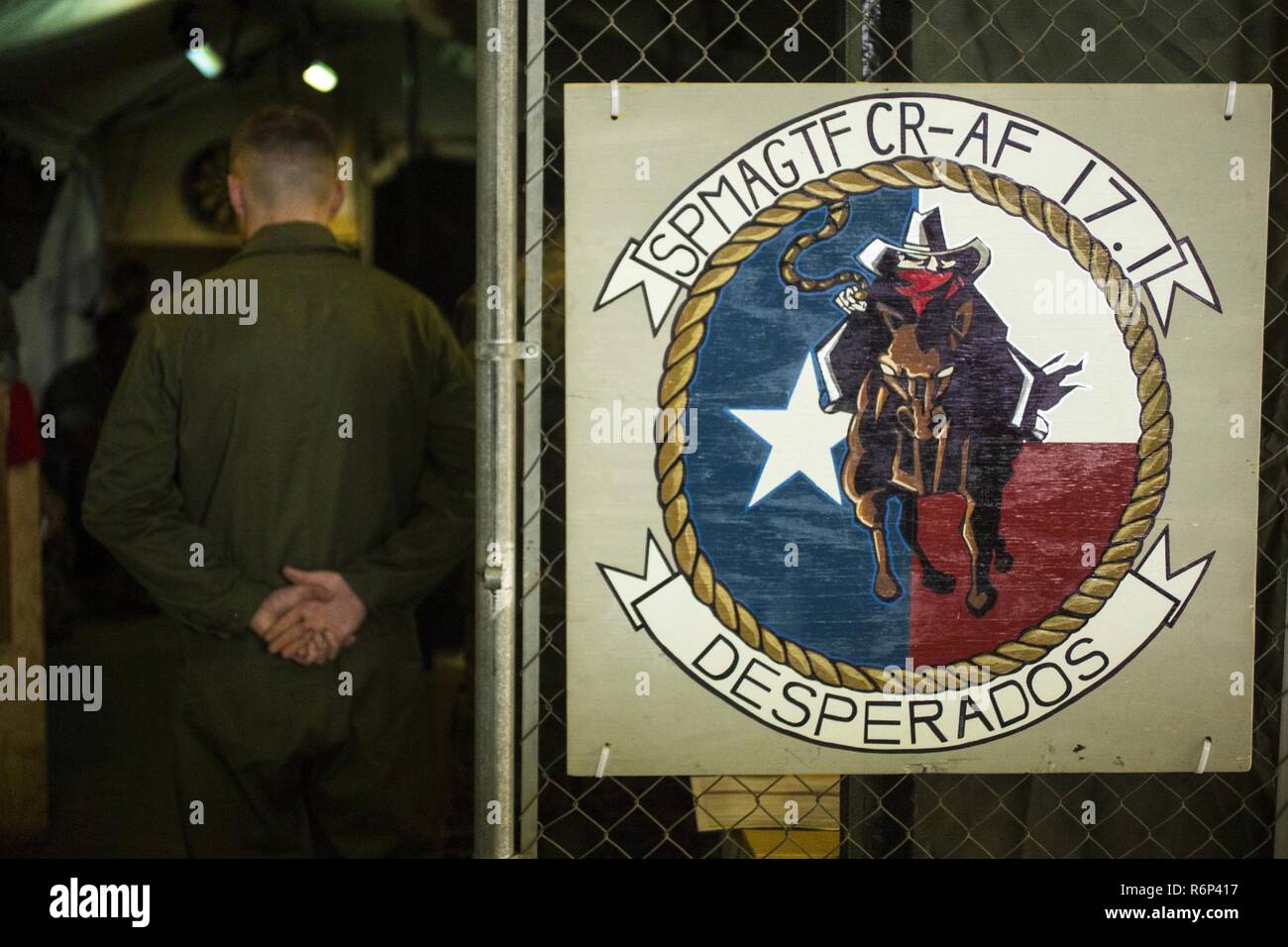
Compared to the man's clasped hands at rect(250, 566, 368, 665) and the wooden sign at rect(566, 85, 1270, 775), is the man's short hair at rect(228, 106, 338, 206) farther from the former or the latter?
the man's clasped hands at rect(250, 566, 368, 665)

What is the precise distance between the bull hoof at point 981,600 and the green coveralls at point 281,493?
3.35 ft

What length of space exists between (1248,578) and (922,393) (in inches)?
28.7

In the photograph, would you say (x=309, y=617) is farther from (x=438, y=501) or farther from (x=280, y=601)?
(x=438, y=501)

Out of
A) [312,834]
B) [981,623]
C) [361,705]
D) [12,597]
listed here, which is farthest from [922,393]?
[12,597]

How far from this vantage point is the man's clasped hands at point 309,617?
6.86ft

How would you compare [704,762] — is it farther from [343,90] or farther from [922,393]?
[343,90]

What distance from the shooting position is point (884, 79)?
2121 millimetres

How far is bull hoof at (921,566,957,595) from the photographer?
6.33 feet

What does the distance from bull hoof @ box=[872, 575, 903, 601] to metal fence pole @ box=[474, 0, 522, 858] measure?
682 mm

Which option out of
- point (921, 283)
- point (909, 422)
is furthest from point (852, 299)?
point (909, 422)

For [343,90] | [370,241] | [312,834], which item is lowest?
[312,834]

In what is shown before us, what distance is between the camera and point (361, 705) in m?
2.16

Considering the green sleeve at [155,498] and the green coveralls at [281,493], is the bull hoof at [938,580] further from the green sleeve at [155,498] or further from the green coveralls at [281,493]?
the green sleeve at [155,498]

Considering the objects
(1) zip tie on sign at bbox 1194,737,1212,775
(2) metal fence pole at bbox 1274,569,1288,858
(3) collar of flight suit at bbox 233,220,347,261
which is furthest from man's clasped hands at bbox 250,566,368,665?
(2) metal fence pole at bbox 1274,569,1288,858
